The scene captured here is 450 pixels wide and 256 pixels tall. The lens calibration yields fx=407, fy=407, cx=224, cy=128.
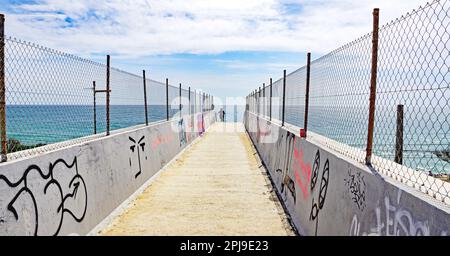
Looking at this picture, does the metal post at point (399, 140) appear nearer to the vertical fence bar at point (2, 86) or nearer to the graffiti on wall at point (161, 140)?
the vertical fence bar at point (2, 86)

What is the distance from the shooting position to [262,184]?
9.70 meters

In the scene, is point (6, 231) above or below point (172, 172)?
above

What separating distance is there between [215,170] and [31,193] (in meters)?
7.62

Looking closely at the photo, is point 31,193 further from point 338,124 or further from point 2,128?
point 338,124

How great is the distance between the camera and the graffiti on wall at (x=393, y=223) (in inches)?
105

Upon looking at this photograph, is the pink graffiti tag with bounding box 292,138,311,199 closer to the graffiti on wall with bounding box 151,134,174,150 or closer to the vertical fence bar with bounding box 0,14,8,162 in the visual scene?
the vertical fence bar with bounding box 0,14,8,162

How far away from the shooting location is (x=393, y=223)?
3.00 metres

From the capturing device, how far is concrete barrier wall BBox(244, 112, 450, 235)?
2.71 metres

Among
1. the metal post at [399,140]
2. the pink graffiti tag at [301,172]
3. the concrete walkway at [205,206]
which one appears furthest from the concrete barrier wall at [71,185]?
the metal post at [399,140]

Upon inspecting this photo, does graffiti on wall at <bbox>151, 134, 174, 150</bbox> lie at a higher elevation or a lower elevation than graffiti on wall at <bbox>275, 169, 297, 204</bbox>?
higher

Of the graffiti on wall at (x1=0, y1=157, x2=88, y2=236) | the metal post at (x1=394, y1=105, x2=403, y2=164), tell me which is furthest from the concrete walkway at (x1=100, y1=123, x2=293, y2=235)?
the metal post at (x1=394, y1=105, x2=403, y2=164)

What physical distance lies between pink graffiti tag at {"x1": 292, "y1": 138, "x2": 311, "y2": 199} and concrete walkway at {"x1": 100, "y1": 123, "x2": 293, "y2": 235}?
27.2 inches

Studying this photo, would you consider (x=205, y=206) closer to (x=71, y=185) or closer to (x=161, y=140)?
(x=71, y=185)
